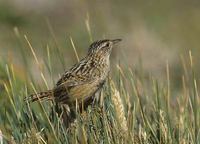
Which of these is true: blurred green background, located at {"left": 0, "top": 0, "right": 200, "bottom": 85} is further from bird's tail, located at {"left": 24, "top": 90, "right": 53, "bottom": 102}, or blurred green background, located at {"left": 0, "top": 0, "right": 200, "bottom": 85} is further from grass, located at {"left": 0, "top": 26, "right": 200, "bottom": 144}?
bird's tail, located at {"left": 24, "top": 90, "right": 53, "bottom": 102}

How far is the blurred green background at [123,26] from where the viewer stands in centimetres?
1536

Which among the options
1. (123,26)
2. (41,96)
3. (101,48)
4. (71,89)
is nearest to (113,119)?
(41,96)

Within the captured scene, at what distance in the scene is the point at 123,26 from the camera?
1805 cm

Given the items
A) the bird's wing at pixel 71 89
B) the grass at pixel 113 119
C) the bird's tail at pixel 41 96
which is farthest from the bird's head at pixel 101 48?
the bird's tail at pixel 41 96

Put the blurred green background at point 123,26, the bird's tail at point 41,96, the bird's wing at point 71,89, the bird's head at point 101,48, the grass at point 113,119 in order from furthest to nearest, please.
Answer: the blurred green background at point 123,26, the bird's head at point 101,48, the bird's wing at point 71,89, the bird's tail at point 41,96, the grass at point 113,119

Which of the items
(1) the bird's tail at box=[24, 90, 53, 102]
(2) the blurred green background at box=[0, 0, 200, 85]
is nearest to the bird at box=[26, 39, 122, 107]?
(1) the bird's tail at box=[24, 90, 53, 102]

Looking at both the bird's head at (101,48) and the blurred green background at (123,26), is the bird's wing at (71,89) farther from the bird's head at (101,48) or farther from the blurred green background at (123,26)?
the blurred green background at (123,26)

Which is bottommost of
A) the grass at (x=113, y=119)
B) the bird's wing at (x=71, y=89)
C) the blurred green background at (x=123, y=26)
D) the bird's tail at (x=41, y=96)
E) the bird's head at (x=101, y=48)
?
the blurred green background at (x=123, y=26)

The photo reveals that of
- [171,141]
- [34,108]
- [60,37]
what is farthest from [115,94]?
[60,37]

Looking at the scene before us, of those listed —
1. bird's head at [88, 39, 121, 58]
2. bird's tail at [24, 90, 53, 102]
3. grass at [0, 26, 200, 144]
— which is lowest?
grass at [0, 26, 200, 144]

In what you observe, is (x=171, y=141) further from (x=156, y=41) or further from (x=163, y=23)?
(x=163, y=23)

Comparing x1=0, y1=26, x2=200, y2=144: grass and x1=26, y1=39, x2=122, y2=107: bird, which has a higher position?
x1=26, y1=39, x2=122, y2=107: bird

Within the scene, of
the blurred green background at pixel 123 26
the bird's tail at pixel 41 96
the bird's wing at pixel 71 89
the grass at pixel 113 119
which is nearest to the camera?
the grass at pixel 113 119

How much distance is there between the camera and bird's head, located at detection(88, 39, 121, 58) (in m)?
7.52
